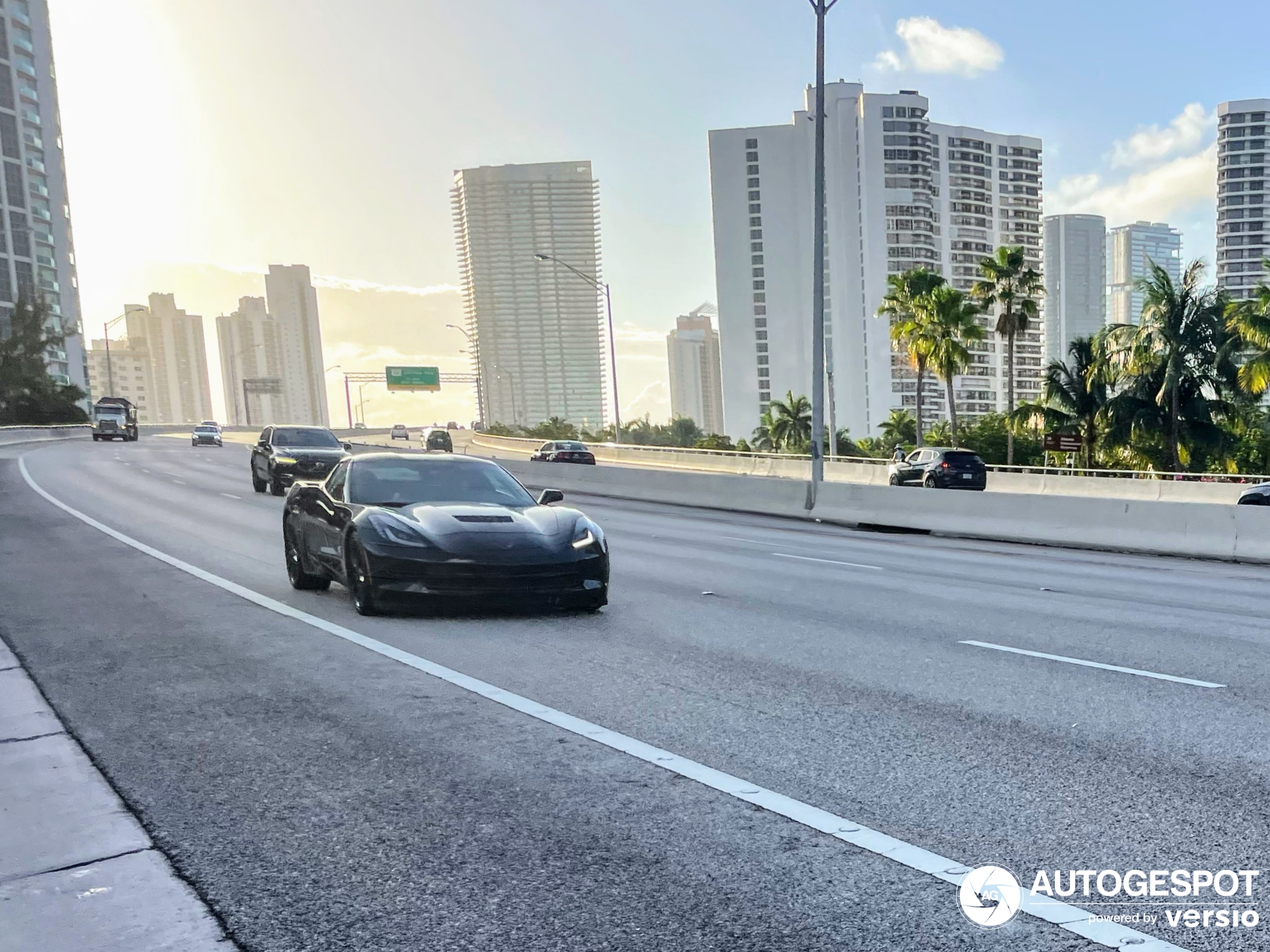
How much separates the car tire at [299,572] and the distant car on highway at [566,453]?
34.5m

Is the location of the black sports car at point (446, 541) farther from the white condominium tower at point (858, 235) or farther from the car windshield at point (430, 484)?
the white condominium tower at point (858, 235)

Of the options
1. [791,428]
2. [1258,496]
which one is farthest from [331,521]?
[791,428]

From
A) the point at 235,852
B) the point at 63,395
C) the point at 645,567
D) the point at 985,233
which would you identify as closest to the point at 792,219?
the point at 985,233

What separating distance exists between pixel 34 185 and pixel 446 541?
137 meters

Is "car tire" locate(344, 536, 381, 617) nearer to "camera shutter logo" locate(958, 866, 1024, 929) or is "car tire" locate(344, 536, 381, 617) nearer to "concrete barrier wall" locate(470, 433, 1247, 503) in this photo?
"camera shutter logo" locate(958, 866, 1024, 929)

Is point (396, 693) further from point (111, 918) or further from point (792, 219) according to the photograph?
point (792, 219)

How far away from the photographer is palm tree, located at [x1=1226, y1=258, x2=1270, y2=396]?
Result: 117 feet

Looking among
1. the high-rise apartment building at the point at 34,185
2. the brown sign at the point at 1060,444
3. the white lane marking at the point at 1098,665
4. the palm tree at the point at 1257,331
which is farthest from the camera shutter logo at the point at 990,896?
the high-rise apartment building at the point at 34,185

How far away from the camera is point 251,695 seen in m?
6.09

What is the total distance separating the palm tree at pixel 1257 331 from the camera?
35594 mm

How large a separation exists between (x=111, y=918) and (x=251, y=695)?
296 centimetres

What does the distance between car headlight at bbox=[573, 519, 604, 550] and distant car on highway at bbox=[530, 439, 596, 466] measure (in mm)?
35986

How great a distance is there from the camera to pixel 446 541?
837 cm

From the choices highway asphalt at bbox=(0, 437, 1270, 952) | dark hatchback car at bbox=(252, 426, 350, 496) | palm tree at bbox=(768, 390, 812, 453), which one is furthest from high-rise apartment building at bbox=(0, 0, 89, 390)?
highway asphalt at bbox=(0, 437, 1270, 952)
